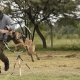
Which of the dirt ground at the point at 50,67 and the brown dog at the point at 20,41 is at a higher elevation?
the brown dog at the point at 20,41

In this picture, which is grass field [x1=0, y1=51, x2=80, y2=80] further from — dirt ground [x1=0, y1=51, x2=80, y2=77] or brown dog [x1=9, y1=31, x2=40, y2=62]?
brown dog [x1=9, y1=31, x2=40, y2=62]

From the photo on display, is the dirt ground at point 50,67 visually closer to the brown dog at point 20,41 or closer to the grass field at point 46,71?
the grass field at point 46,71

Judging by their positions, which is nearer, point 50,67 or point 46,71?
point 46,71

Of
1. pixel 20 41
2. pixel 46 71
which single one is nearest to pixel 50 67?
pixel 46 71

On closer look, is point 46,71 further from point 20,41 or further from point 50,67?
point 20,41

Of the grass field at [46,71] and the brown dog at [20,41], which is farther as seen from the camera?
the brown dog at [20,41]

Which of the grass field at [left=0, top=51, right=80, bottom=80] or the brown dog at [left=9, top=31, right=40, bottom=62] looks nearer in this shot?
the grass field at [left=0, top=51, right=80, bottom=80]

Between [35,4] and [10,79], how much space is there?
1690 cm

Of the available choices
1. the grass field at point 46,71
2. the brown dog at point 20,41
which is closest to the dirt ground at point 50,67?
the grass field at point 46,71

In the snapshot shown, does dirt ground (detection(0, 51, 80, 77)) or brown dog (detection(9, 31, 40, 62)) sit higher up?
brown dog (detection(9, 31, 40, 62))

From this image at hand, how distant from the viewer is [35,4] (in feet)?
78.9

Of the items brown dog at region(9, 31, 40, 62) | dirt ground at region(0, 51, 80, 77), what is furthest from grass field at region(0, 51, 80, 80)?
brown dog at region(9, 31, 40, 62)

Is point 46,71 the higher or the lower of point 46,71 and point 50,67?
the higher

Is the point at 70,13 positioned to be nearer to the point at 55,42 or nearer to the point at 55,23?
the point at 55,23
